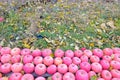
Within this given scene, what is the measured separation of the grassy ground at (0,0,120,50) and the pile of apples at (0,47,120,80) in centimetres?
40

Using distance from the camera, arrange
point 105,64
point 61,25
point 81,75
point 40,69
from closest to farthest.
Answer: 1. point 81,75
2. point 40,69
3. point 105,64
4. point 61,25

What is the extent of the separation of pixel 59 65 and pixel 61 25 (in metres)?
1.23

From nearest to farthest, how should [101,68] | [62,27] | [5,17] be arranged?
1. [101,68]
2. [62,27]
3. [5,17]

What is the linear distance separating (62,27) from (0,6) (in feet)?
4.81

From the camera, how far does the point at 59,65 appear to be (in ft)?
9.69

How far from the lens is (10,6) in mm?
4684

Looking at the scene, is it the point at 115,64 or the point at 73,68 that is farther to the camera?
the point at 115,64

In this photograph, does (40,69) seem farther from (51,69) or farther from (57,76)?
(57,76)

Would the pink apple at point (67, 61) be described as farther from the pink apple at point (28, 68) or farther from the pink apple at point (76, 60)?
the pink apple at point (28, 68)

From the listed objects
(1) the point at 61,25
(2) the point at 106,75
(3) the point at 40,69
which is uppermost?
(1) the point at 61,25

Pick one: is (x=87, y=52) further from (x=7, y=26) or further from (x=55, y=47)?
(x=7, y=26)

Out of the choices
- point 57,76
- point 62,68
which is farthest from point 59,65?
point 57,76

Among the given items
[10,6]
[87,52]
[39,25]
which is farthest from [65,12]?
[87,52]

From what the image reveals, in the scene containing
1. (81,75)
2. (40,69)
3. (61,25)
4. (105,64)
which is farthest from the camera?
(61,25)
